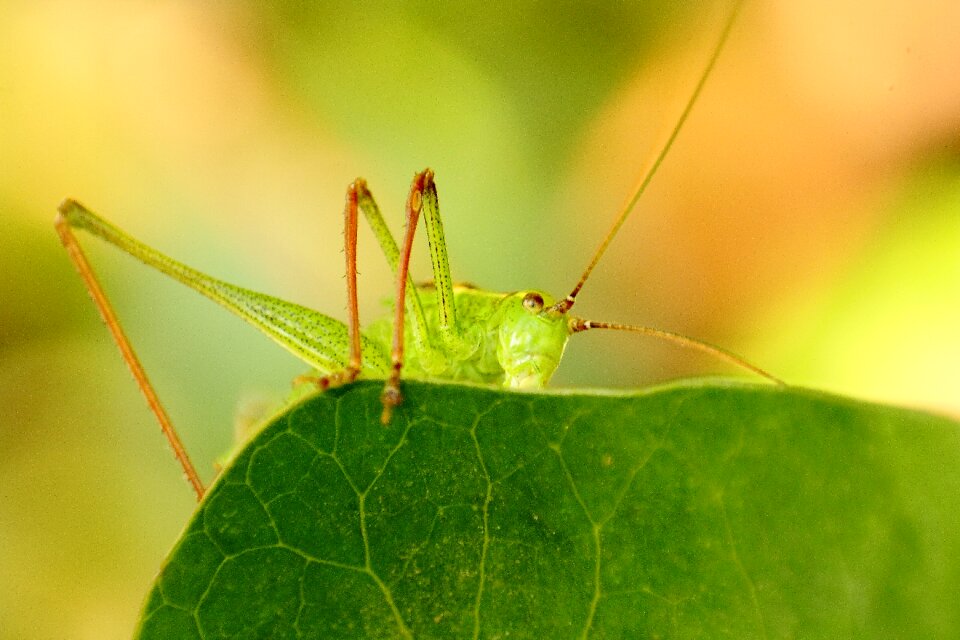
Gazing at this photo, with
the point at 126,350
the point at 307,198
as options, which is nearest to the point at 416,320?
the point at 126,350

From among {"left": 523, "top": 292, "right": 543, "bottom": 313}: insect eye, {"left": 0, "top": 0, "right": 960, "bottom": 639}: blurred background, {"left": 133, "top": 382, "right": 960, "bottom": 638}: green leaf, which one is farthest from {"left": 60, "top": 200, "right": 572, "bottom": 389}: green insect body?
{"left": 133, "top": 382, "right": 960, "bottom": 638}: green leaf

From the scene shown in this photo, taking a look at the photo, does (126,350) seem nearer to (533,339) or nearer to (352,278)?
(352,278)

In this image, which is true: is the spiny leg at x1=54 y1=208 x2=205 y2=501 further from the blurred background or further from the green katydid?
the blurred background

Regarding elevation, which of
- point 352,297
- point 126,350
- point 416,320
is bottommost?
point 126,350

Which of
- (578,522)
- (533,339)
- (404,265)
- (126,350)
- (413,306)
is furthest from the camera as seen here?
(413,306)

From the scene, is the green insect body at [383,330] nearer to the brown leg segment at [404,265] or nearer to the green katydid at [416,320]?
the green katydid at [416,320]
